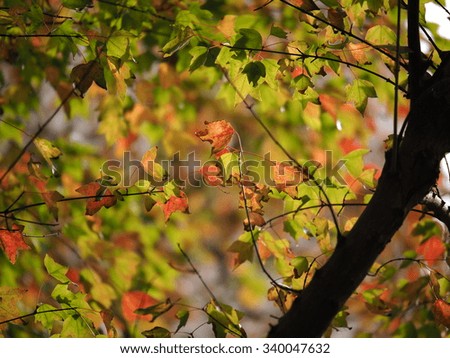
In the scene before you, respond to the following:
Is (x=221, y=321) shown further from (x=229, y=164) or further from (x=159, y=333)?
(x=229, y=164)

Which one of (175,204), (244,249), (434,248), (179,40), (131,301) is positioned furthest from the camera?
(131,301)

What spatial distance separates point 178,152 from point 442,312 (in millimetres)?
1599

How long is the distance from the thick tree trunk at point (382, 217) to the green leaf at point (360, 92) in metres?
0.25

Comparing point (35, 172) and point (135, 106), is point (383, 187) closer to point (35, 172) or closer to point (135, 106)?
point (35, 172)

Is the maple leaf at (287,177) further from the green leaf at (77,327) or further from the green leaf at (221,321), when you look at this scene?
the green leaf at (77,327)

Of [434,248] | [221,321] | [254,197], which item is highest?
[434,248]

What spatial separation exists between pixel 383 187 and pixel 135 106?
2158 millimetres

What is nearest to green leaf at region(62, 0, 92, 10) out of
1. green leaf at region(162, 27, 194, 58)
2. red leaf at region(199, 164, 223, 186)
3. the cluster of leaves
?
the cluster of leaves

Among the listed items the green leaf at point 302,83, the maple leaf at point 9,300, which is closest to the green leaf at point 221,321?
the maple leaf at point 9,300

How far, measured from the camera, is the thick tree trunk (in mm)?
1174

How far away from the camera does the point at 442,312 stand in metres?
1.43

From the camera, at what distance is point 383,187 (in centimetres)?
120

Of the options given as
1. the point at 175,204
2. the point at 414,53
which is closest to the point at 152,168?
the point at 175,204
